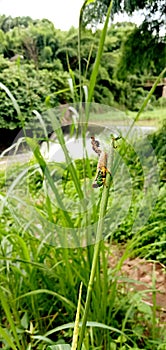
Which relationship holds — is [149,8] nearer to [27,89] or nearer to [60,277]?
[27,89]

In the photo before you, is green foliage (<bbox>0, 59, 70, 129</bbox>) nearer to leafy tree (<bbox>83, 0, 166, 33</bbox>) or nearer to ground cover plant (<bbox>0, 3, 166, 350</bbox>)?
leafy tree (<bbox>83, 0, 166, 33</bbox>)

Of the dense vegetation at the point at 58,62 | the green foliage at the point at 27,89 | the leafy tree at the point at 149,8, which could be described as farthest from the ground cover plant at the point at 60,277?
the leafy tree at the point at 149,8

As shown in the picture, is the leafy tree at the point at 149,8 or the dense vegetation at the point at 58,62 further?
the dense vegetation at the point at 58,62

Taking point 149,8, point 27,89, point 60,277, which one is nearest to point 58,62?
point 27,89

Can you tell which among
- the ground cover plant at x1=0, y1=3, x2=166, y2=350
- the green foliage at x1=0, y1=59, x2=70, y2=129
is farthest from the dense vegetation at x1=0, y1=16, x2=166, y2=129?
the ground cover plant at x1=0, y1=3, x2=166, y2=350

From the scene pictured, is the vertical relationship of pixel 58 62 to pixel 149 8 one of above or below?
below

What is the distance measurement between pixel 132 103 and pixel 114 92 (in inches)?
10.5

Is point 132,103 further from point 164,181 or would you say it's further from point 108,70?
point 164,181

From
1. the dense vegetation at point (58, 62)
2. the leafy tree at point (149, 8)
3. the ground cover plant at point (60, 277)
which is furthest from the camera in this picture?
the dense vegetation at point (58, 62)

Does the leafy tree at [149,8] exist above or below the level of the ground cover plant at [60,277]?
above

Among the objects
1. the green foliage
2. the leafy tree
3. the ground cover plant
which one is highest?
the leafy tree

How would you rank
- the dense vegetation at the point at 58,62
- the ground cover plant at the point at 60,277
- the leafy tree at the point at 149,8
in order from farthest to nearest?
the dense vegetation at the point at 58,62 → the leafy tree at the point at 149,8 → the ground cover plant at the point at 60,277

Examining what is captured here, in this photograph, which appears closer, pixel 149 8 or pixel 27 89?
pixel 149 8

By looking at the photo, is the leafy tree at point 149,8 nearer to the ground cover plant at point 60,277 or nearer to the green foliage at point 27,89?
the green foliage at point 27,89
